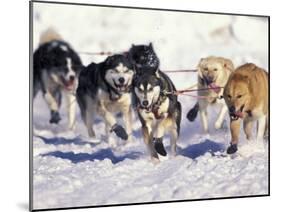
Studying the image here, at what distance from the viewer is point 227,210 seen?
3338mm

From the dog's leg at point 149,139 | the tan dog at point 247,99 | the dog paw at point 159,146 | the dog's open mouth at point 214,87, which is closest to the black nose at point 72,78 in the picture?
the dog's leg at point 149,139

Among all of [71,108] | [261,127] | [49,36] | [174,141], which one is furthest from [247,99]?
[49,36]

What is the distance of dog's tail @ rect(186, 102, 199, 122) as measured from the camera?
11.3 ft

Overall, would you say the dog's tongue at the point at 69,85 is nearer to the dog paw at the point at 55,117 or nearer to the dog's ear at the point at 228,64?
the dog paw at the point at 55,117

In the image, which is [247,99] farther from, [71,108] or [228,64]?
[71,108]

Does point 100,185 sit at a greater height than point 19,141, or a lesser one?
lesser

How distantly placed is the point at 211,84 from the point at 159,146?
1.61ft

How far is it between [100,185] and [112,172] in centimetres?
10

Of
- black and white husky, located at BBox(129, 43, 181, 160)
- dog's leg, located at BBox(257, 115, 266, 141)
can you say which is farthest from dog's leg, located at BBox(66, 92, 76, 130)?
dog's leg, located at BBox(257, 115, 266, 141)

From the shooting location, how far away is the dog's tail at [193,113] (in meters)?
3.43

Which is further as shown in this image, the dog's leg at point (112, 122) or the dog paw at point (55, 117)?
the dog's leg at point (112, 122)

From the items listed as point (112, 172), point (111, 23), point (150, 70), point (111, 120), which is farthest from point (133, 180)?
point (111, 23)

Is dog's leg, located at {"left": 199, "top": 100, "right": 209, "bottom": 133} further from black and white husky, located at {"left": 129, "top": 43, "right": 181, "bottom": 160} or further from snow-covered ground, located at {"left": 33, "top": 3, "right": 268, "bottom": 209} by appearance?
black and white husky, located at {"left": 129, "top": 43, "right": 181, "bottom": 160}
